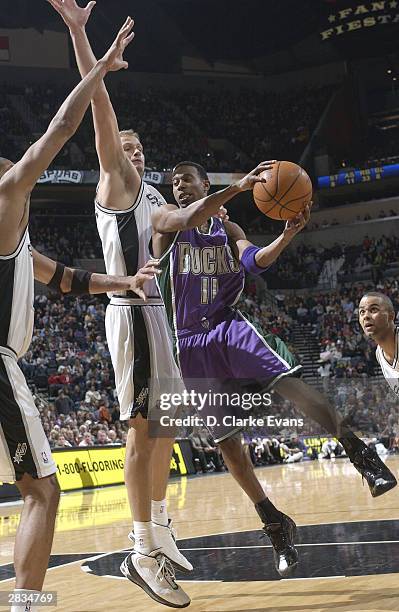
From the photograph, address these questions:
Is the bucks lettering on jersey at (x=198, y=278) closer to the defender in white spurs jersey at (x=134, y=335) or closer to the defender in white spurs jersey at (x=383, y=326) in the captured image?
the defender in white spurs jersey at (x=134, y=335)

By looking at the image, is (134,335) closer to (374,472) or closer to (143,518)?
(143,518)

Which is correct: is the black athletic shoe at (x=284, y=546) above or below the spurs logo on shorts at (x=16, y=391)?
below

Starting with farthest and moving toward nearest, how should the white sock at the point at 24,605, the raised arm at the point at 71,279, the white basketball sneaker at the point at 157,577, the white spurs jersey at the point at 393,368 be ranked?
the white spurs jersey at the point at 393,368, the white basketball sneaker at the point at 157,577, the raised arm at the point at 71,279, the white sock at the point at 24,605

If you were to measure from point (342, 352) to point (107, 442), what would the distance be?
1011 centimetres

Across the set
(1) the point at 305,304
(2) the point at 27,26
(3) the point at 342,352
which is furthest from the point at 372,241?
(2) the point at 27,26

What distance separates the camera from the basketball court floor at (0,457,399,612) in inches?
201

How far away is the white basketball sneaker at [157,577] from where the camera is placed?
16.6ft

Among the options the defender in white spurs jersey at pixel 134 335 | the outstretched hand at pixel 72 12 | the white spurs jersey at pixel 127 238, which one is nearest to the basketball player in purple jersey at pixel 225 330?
the white spurs jersey at pixel 127 238

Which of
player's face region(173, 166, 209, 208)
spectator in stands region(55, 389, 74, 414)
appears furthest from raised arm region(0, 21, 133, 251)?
spectator in stands region(55, 389, 74, 414)

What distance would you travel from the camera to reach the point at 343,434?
505cm

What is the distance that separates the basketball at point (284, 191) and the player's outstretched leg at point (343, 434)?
3.44 ft

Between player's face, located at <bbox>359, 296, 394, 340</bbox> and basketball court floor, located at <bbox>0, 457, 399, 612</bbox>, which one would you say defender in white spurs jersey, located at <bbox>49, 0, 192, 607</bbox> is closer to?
basketball court floor, located at <bbox>0, 457, 399, 612</bbox>

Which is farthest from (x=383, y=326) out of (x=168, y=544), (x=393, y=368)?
(x=168, y=544)

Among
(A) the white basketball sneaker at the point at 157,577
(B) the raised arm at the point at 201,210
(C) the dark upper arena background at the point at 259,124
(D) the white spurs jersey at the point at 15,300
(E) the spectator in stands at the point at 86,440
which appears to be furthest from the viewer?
(C) the dark upper arena background at the point at 259,124
